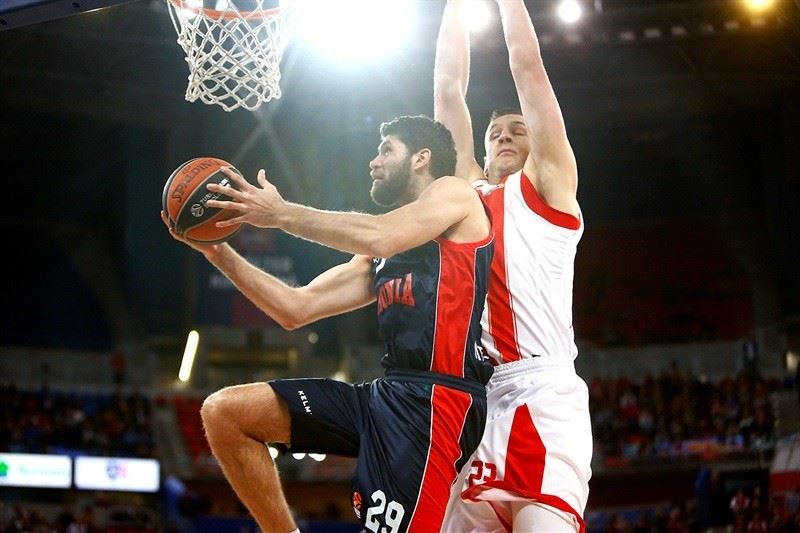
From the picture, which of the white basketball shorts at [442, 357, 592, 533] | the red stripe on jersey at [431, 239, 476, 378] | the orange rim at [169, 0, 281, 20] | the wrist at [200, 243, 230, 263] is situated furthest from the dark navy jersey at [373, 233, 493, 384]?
the orange rim at [169, 0, 281, 20]

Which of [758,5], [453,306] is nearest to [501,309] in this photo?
[453,306]

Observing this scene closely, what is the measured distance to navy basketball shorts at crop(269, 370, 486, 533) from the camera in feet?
12.5

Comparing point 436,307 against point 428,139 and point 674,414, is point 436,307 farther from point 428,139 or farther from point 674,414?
point 674,414

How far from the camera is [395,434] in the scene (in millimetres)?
3889

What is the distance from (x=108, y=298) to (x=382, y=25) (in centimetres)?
1090

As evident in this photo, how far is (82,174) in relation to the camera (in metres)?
23.8

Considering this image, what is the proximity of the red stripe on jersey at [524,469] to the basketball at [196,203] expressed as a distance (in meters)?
1.33

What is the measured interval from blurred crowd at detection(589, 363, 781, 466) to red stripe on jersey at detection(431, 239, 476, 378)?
45.4ft

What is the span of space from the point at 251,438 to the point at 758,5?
13.9 metres

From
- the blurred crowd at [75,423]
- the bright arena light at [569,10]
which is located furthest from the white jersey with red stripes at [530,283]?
the blurred crowd at [75,423]

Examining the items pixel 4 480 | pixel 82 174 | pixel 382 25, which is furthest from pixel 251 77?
pixel 82 174

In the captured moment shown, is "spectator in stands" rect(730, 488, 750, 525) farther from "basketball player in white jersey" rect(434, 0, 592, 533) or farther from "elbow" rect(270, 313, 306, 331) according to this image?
"elbow" rect(270, 313, 306, 331)

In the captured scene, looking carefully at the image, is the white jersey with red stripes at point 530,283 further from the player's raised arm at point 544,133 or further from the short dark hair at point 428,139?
the short dark hair at point 428,139

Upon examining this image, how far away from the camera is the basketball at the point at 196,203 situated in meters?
3.99
